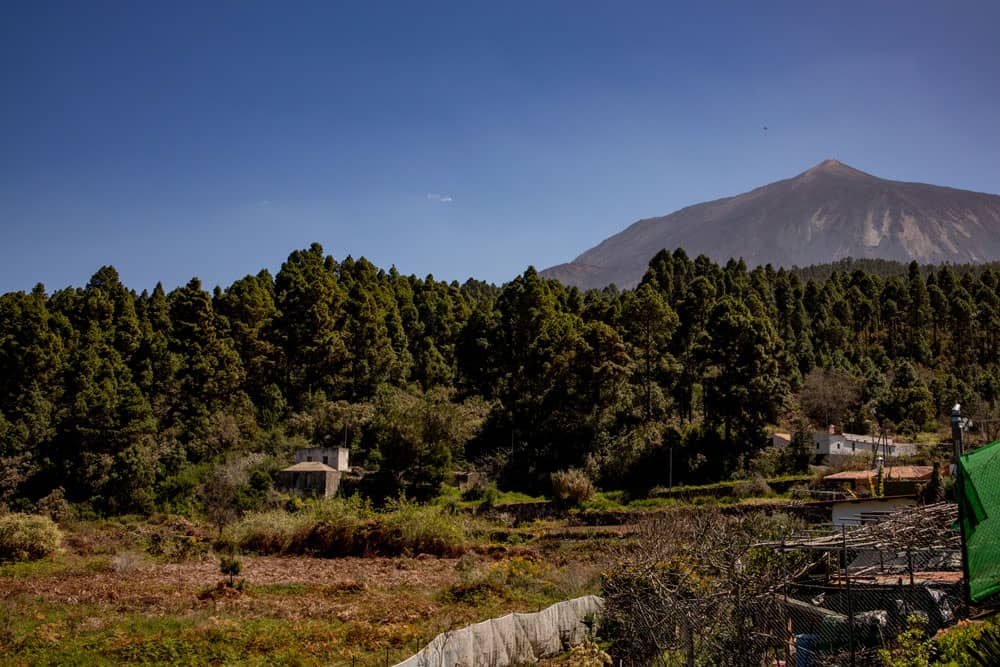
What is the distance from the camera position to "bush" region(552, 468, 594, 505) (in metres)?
39.2

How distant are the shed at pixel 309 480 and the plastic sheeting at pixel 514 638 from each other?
2673cm

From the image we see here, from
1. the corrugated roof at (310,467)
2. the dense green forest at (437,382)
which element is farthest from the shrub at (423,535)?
the corrugated roof at (310,467)

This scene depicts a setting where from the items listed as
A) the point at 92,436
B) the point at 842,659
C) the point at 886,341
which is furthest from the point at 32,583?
the point at 886,341

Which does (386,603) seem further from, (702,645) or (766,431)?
(766,431)

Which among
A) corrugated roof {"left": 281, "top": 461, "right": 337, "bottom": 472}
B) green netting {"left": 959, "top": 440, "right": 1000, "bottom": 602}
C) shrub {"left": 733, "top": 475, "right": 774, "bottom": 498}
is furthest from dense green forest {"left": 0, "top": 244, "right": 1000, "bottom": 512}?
green netting {"left": 959, "top": 440, "right": 1000, "bottom": 602}

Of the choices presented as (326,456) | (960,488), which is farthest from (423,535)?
(960,488)

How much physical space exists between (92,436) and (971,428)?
44.3 meters

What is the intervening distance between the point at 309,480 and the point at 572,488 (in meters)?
13.1

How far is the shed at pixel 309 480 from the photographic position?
41219mm

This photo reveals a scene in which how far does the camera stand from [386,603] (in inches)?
832

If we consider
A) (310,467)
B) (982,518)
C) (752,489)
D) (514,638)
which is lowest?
(514,638)

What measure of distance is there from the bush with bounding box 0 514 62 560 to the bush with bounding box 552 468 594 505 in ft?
68.9

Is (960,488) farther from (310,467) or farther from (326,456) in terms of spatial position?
(326,456)

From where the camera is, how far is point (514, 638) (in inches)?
577
